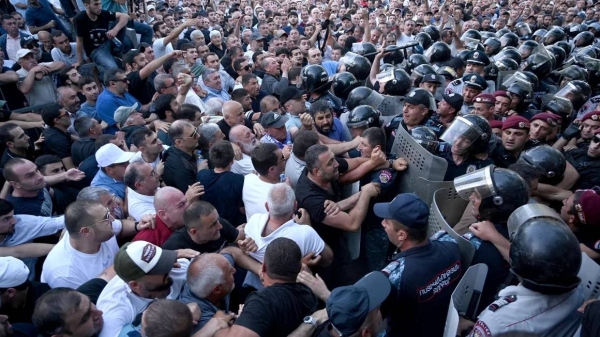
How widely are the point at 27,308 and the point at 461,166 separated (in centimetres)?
353

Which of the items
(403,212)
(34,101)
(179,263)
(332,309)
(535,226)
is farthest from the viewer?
(34,101)

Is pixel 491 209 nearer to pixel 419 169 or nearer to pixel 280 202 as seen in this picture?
pixel 419 169

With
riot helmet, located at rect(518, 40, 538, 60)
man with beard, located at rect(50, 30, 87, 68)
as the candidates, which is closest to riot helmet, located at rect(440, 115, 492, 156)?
riot helmet, located at rect(518, 40, 538, 60)

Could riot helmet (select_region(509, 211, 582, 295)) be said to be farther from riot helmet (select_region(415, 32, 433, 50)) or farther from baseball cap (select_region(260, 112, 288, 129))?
riot helmet (select_region(415, 32, 433, 50))

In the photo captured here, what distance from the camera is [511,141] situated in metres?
4.68

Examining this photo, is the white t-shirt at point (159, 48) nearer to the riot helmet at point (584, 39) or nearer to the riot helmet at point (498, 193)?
the riot helmet at point (498, 193)

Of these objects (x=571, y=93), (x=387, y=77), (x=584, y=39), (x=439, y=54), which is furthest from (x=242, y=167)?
(x=584, y=39)

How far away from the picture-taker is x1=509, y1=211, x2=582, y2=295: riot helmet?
2.17 m

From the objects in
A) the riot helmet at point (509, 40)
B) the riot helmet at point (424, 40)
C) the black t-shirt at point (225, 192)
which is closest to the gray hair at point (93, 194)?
the black t-shirt at point (225, 192)

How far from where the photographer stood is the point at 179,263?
2.99 meters

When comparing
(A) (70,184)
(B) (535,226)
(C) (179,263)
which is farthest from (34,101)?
(B) (535,226)

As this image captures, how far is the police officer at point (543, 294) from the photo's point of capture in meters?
2.16

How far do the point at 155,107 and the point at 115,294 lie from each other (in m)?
3.46

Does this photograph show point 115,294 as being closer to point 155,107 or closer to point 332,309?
point 332,309
